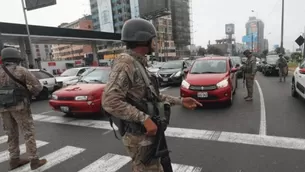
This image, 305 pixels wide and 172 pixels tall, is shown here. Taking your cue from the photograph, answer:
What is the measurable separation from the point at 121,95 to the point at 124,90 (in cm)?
5

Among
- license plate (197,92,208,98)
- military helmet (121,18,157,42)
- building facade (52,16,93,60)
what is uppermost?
building facade (52,16,93,60)

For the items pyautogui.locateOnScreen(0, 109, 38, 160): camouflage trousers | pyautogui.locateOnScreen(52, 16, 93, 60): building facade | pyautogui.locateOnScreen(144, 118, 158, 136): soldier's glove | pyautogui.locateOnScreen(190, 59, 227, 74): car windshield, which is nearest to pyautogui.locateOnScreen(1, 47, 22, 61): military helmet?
pyautogui.locateOnScreen(0, 109, 38, 160): camouflage trousers

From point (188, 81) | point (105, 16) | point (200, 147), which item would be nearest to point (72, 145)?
point (200, 147)

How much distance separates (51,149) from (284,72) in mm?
13926

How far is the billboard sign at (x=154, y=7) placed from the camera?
33.8 metres

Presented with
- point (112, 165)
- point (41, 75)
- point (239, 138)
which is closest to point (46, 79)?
point (41, 75)

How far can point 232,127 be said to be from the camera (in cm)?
557

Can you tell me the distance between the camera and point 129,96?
2.06 m

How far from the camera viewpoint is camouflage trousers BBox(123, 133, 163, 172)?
2.11 m

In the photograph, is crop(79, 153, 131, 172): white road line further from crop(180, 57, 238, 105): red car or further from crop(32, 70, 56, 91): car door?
crop(32, 70, 56, 91): car door

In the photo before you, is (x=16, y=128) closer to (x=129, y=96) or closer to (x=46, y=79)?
(x=129, y=96)

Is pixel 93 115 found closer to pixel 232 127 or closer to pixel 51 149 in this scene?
pixel 51 149

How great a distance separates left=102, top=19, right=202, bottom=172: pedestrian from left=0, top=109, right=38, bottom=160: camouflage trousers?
2528 millimetres

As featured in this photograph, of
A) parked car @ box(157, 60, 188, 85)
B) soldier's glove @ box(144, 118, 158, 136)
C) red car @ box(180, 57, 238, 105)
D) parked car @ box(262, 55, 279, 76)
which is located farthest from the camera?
parked car @ box(262, 55, 279, 76)
